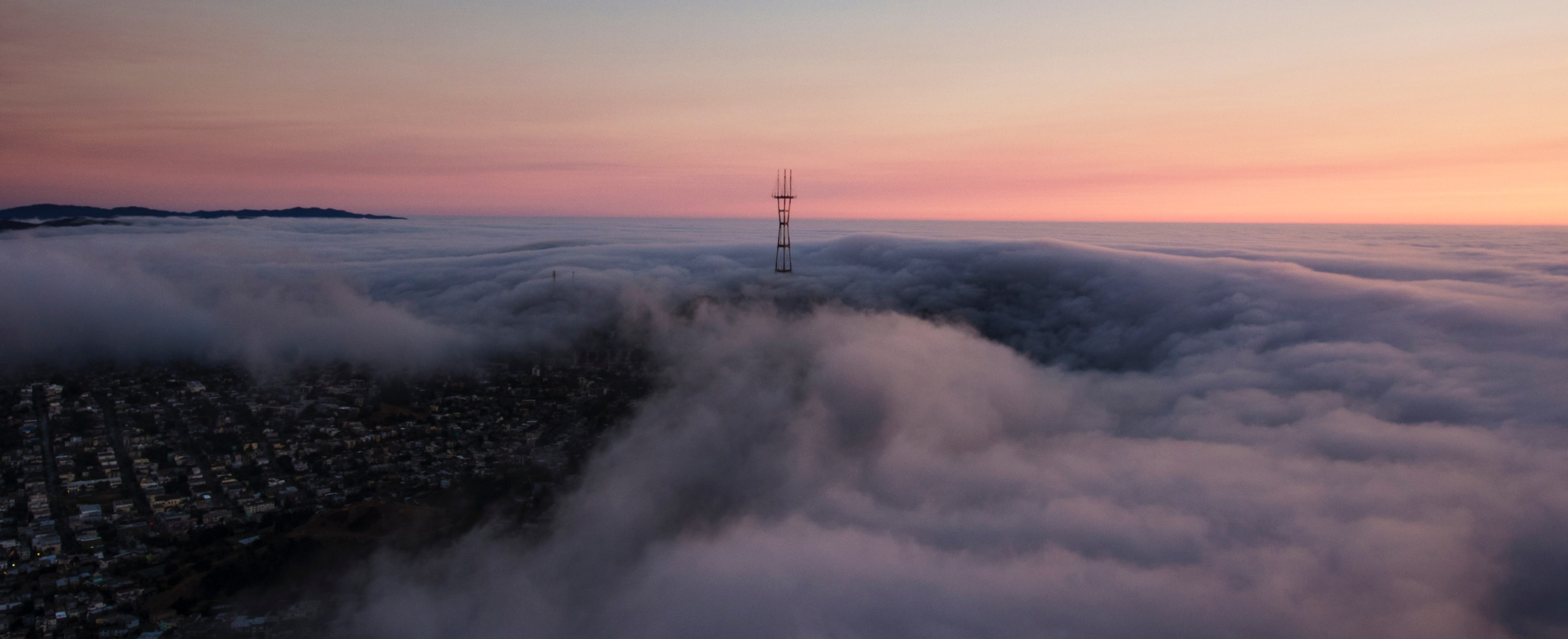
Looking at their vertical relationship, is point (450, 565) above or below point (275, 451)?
below

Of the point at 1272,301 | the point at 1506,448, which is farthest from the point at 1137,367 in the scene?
the point at 1506,448

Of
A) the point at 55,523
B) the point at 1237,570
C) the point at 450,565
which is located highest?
the point at 1237,570

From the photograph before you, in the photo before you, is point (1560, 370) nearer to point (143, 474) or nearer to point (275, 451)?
point (275, 451)

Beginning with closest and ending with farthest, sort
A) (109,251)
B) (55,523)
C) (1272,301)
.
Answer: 1. (55,523)
2. (1272,301)
3. (109,251)

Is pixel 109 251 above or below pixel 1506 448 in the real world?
above

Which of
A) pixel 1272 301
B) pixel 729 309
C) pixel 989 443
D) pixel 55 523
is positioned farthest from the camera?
pixel 729 309

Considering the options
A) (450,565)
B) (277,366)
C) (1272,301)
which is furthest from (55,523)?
(1272,301)

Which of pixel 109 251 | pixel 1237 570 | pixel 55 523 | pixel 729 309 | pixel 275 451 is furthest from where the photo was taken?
pixel 109 251

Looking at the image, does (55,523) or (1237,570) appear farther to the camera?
(55,523)

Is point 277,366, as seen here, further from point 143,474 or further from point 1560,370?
point 1560,370
